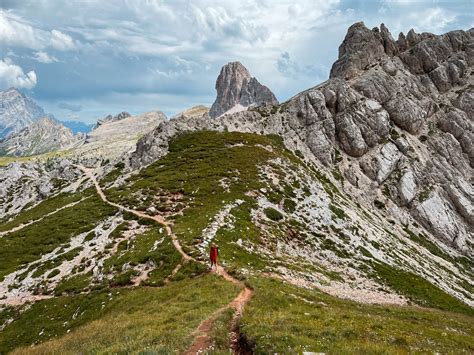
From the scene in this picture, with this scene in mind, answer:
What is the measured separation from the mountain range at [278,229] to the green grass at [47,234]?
33 cm

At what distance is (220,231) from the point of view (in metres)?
44.4

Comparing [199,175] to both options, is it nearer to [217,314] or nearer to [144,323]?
[217,314]

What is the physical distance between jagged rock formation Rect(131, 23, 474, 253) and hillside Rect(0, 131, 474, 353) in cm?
1151

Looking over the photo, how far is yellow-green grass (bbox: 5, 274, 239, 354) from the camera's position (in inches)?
699

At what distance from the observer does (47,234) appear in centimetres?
5322

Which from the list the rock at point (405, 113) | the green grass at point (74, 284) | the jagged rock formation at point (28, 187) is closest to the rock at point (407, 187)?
the rock at point (405, 113)

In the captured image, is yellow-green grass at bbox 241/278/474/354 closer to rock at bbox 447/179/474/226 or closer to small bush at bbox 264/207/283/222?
small bush at bbox 264/207/283/222

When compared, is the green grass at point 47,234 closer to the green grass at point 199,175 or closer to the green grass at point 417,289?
the green grass at point 199,175

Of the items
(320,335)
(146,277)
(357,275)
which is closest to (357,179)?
(357,275)

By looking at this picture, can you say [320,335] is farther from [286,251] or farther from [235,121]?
[235,121]

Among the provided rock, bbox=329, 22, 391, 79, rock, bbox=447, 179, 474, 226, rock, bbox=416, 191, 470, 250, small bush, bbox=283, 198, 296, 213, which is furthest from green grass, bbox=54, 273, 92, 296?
rock, bbox=329, 22, 391, 79

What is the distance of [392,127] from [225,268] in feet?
310

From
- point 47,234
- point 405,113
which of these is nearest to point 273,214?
point 47,234

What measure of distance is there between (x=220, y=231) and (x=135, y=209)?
1803 centimetres
